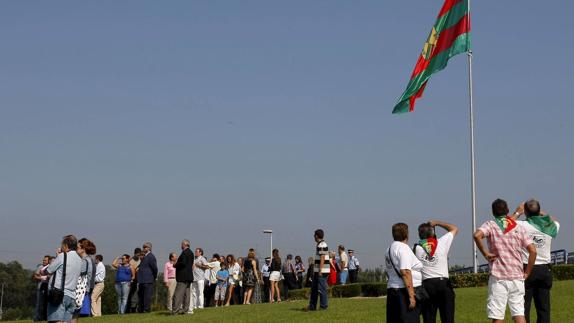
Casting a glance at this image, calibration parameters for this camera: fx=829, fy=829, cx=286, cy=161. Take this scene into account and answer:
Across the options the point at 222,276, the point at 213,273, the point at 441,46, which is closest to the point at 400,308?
the point at 222,276

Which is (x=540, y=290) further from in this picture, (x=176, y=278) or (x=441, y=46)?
(x=441, y=46)

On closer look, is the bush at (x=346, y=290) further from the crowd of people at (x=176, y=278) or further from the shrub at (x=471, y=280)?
the shrub at (x=471, y=280)

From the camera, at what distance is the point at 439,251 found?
1152 cm

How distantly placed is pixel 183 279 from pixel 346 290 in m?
11.9

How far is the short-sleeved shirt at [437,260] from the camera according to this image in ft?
37.8

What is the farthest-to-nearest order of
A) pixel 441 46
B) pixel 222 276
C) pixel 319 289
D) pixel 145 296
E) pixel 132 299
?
1. pixel 441 46
2. pixel 222 276
3. pixel 132 299
4. pixel 145 296
5. pixel 319 289

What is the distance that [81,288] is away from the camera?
45.0 feet

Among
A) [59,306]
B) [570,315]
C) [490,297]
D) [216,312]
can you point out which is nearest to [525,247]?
[490,297]

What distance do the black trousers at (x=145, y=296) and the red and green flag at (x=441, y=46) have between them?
31.8ft

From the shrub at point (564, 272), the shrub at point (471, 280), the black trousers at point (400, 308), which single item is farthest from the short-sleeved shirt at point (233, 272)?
the black trousers at point (400, 308)

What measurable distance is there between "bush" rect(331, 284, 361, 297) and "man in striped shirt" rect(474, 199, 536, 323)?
2018cm

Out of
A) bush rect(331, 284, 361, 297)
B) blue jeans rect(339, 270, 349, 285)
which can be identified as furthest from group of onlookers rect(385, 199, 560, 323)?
blue jeans rect(339, 270, 349, 285)

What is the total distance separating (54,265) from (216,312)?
29.8ft

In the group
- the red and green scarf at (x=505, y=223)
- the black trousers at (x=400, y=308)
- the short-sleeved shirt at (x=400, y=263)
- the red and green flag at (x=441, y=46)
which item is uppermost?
the red and green flag at (x=441, y=46)
